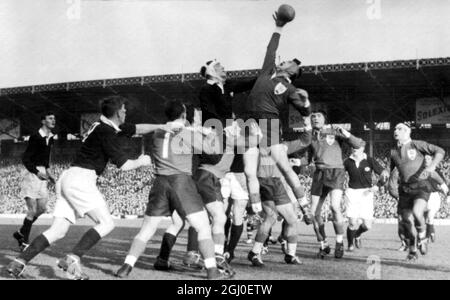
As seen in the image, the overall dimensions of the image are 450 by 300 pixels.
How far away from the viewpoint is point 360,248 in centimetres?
1072

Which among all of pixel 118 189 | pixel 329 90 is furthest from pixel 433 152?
pixel 118 189

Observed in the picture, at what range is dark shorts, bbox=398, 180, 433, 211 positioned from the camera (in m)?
8.36

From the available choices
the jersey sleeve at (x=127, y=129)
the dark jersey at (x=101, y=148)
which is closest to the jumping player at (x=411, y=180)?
the jersey sleeve at (x=127, y=129)

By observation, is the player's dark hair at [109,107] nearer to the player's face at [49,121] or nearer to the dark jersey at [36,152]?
the player's face at [49,121]

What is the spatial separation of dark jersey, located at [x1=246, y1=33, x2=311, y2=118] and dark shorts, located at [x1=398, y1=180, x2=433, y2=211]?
7.88 feet

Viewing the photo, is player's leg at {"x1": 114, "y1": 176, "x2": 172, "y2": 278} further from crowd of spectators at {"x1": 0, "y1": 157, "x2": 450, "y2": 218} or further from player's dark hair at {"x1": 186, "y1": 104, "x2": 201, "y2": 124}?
crowd of spectators at {"x1": 0, "y1": 157, "x2": 450, "y2": 218}

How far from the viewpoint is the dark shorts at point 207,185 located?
23.0ft

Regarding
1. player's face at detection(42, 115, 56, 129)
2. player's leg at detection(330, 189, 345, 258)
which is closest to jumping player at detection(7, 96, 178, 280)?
player's face at detection(42, 115, 56, 129)

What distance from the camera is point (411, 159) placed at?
332 inches

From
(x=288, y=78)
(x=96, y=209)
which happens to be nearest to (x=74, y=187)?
(x=96, y=209)

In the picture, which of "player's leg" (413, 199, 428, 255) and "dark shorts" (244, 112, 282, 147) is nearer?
"dark shorts" (244, 112, 282, 147)

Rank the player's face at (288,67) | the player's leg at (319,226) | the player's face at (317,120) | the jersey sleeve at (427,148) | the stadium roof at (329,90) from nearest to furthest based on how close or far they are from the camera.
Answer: the player's face at (288,67) → the jersey sleeve at (427,148) → the player's leg at (319,226) → the player's face at (317,120) → the stadium roof at (329,90)

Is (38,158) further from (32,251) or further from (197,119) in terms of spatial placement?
(197,119)

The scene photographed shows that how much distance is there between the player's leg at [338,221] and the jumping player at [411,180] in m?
1.00
